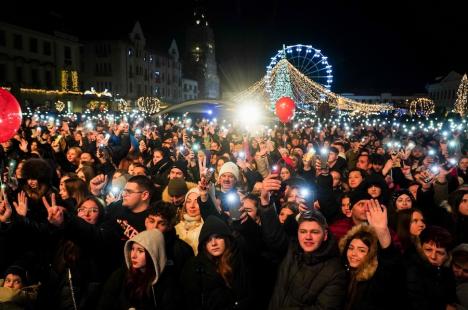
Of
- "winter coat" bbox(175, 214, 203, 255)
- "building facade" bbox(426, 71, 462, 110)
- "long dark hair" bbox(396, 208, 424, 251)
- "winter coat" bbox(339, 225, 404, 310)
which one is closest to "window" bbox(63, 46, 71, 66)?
"winter coat" bbox(175, 214, 203, 255)

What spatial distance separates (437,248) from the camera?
12.0 ft

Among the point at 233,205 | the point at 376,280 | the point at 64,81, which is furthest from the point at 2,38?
the point at 376,280

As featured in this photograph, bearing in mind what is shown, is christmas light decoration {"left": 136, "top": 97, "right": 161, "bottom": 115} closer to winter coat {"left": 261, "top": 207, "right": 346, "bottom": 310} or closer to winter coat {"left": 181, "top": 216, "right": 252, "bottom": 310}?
winter coat {"left": 181, "top": 216, "right": 252, "bottom": 310}

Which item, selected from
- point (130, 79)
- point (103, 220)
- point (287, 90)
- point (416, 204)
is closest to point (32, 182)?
point (103, 220)

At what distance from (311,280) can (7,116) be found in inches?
188

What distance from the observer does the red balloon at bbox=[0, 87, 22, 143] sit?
18.7 ft

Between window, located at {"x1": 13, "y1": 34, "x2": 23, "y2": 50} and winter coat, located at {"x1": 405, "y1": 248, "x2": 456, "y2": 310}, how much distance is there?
4386cm

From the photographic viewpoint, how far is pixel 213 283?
353 cm

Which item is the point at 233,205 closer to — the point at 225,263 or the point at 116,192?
the point at 225,263

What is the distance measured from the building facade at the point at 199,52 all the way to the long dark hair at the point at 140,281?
89.3 meters

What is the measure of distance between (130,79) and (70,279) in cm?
5874

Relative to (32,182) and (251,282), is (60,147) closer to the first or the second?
(32,182)

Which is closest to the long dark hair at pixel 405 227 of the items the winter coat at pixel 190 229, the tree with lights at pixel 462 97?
the winter coat at pixel 190 229

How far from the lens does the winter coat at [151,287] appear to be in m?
3.36
